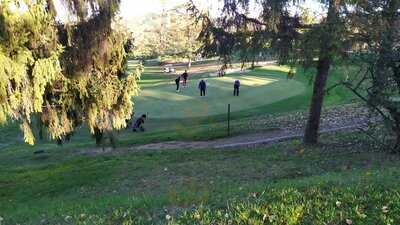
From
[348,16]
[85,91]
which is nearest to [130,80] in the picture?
[85,91]

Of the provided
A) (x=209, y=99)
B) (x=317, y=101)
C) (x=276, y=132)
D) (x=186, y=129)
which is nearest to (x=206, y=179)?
(x=317, y=101)

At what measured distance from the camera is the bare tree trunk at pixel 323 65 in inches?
525

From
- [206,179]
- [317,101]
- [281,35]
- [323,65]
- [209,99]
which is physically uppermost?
[281,35]

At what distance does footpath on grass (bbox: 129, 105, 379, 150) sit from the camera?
1881cm

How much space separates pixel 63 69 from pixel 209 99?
20692 mm

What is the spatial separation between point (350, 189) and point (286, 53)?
30.4 feet

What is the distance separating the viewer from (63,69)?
13438 millimetres

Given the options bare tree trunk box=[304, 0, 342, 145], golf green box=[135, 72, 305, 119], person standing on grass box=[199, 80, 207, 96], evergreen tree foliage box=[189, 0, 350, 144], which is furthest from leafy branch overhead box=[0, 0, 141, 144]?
person standing on grass box=[199, 80, 207, 96]

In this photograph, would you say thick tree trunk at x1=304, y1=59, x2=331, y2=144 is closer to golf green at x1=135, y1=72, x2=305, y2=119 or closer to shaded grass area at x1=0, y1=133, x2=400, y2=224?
shaded grass area at x1=0, y1=133, x2=400, y2=224

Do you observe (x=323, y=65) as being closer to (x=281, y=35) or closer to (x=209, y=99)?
(x=281, y=35)

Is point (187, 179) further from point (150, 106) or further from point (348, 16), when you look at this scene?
point (150, 106)

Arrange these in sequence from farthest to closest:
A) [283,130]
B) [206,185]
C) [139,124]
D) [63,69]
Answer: [139,124], [283,130], [63,69], [206,185]

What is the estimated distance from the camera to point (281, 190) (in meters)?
6.59

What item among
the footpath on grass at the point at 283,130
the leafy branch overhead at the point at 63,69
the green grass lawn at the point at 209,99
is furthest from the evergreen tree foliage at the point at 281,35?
the green grass lawn at the point at 209,99
